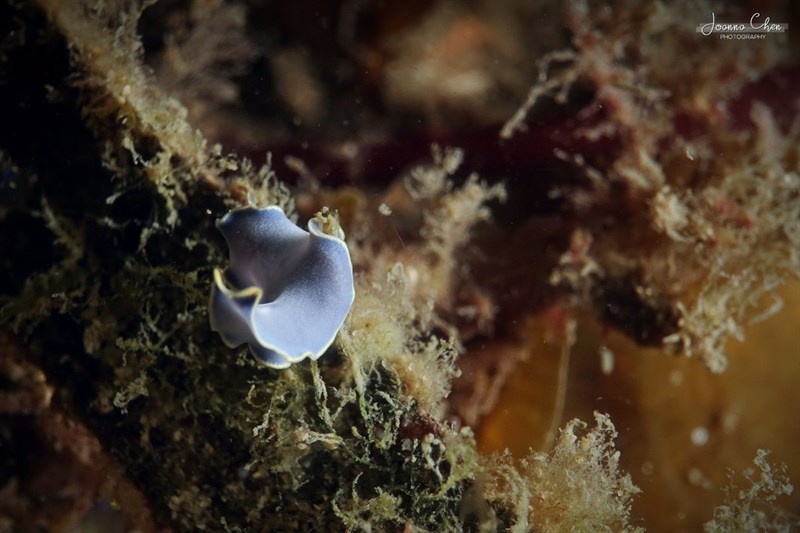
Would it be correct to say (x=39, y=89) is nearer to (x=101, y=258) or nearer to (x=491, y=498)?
(x=101, y=258)

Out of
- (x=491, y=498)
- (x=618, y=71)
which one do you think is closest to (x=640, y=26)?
(x=618, y=71)

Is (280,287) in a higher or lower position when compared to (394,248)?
lower

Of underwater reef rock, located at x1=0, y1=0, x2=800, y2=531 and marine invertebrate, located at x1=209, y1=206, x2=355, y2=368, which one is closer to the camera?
marine invertebrate, located at x1=209, y1=206, x2=355, y2=368

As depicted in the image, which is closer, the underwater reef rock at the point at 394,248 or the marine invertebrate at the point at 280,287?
the marine invertebrate at the point at 280,287

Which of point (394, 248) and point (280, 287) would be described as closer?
point (280, 287)
